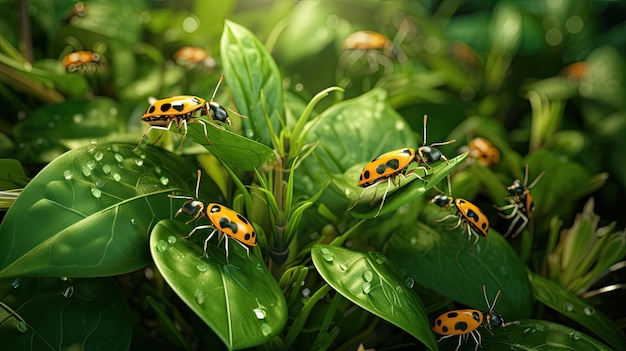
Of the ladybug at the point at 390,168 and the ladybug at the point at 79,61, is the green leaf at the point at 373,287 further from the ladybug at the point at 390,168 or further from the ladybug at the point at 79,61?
the ladybug at the point at 79,61

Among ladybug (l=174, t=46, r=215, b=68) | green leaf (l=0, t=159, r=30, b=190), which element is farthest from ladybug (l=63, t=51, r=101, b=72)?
green leaf (l=0, t=159, r=30, b=190)

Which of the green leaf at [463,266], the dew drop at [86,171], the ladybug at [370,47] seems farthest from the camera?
the ladybug at [370,47]

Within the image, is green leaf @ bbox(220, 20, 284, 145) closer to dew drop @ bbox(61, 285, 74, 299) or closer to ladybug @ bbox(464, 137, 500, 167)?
dew drop @ bbox(61, 285, 74, 299)

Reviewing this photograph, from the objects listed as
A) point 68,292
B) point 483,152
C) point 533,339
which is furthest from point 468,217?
point 68,292

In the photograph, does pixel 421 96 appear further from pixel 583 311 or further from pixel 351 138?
pixel 583 311

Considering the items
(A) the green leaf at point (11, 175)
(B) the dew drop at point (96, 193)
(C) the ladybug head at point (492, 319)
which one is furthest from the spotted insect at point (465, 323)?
(A) the green leaf at point (11, 175)

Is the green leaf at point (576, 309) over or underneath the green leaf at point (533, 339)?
underneath

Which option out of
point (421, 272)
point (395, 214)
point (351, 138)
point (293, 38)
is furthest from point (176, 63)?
point (421, 272)
